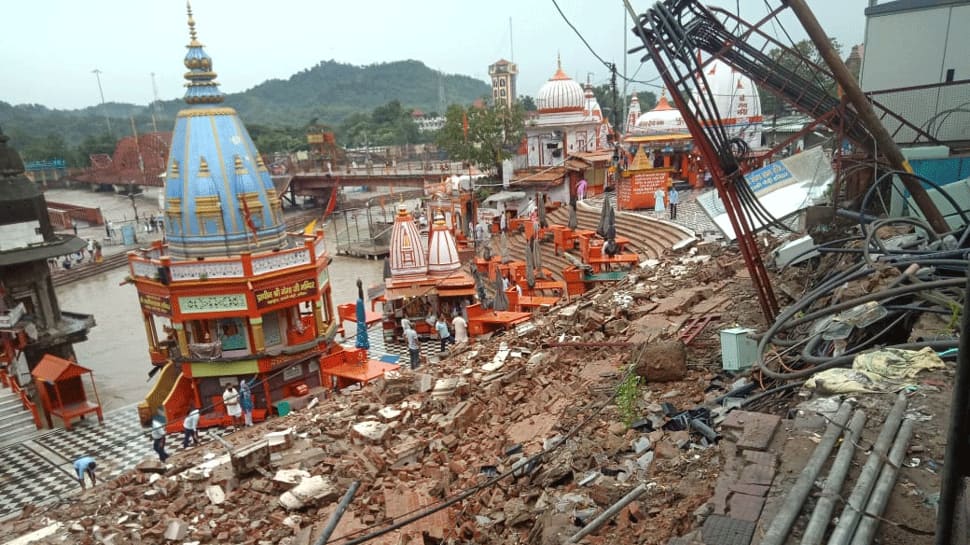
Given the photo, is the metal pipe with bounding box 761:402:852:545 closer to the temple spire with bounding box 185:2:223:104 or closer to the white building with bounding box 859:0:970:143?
the white building with bounding box 859:0:970:143

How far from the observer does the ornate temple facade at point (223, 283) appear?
14.4 m

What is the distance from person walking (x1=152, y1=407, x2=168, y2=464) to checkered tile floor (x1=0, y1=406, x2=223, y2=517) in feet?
0.78

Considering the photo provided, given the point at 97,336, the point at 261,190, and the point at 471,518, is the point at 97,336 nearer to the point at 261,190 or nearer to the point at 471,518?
the point at 261,190

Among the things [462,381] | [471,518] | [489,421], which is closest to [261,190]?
[462,381]

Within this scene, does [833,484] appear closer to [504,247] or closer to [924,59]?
[924,59]

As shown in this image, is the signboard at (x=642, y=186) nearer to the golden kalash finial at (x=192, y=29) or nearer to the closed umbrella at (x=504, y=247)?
the closed umbrella at (x=504, y=247)

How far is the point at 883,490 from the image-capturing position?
3482mm

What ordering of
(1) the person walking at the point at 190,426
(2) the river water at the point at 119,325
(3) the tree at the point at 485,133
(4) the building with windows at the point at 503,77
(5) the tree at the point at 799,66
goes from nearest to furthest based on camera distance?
(5) the tree at the point at 799,66
(1) the person walking at the point at 190,426
(2) the river water at the point at 119,325
(3) the tree at the point at 485,133
(4) the building with windows at the point at 503,77

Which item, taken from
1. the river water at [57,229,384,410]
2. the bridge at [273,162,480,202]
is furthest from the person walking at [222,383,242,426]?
the bridge at [273,162,480,202]

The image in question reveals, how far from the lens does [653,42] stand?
7848 mm

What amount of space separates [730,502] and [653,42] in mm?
6158

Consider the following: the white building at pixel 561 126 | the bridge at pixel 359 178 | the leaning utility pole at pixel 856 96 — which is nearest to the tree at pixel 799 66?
the leaning utility pole at pixel 856 96

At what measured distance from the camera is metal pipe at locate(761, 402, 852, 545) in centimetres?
330

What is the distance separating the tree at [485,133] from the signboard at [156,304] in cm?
2502
